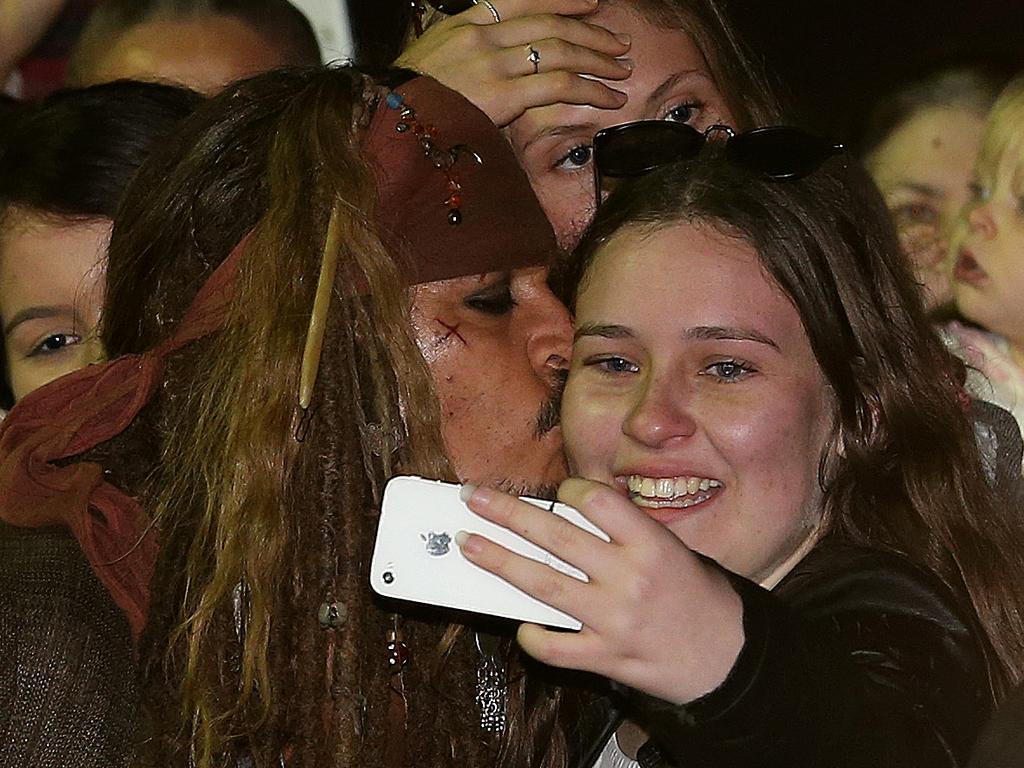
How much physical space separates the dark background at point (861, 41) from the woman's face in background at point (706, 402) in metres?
0.45

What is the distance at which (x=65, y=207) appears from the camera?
179 centimetres

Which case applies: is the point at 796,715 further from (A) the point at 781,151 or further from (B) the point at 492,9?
Result: (B) the point at 492,9

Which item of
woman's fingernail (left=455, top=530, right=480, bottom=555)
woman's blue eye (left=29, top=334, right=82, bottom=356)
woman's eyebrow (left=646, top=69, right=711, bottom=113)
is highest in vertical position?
woman's fingernail (left=455, top=530, right=480, bottom=555)

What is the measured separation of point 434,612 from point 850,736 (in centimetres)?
40

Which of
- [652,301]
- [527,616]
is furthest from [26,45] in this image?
[527,616]

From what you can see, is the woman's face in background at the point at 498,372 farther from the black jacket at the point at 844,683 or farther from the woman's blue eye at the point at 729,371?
the black jacket at the point at 844,683

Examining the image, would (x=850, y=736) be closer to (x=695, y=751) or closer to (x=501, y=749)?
(x=695, y=751)

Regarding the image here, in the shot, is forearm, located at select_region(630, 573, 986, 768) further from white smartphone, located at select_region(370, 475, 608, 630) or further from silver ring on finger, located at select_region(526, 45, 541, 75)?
silver ring on finger, located at select_region(526, 45, 541, 75)

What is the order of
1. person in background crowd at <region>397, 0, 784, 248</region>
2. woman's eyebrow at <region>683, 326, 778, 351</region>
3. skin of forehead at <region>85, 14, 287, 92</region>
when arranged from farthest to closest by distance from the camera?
skin of forehead at <region>85, 14, 287, 92</region>, person in background crowd at <region>397, 0, 784, 248</region>, woman's eyebrow at <region>683, 326, 778, 351</region>

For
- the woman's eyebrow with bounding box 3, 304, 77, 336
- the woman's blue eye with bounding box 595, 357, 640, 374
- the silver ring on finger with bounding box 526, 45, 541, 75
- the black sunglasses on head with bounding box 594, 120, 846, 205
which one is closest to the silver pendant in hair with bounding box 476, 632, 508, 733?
the woman's blue eye with bounding box 595, 357, 640, 374

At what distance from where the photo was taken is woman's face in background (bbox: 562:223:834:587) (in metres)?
1.32

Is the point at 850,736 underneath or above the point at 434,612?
above

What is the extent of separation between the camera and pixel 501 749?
55.4 inches

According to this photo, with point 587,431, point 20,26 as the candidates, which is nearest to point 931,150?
point 587,431
